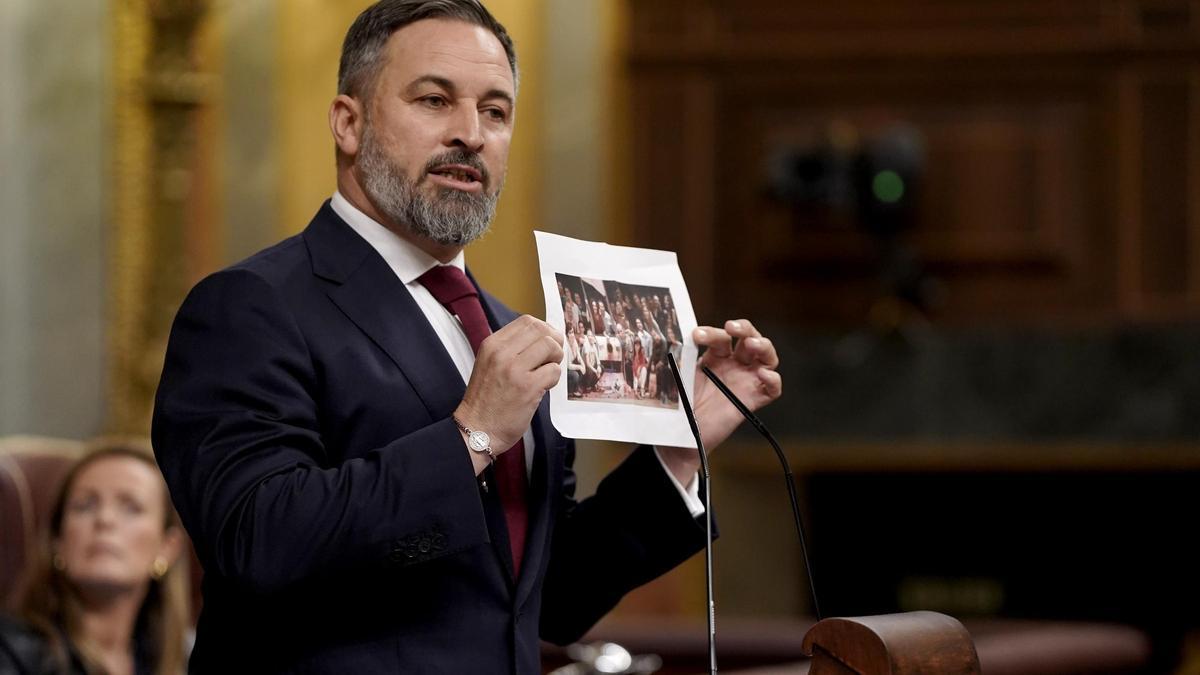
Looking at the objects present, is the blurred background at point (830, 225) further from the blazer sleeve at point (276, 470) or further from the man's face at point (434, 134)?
the blazer sleeve at point (276, 470)

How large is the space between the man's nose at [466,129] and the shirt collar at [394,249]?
0.43 feet

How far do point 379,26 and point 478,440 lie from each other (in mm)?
532

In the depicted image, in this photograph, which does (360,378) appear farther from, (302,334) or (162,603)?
(162,603)

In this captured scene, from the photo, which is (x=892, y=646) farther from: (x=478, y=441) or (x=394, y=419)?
→ (x=394, y=419)

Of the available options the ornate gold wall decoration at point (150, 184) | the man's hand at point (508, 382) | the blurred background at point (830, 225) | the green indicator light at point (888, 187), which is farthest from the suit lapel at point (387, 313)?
the green indicator light at point (888, 187)

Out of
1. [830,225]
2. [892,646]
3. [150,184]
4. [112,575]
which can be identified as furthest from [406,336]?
[830,225]

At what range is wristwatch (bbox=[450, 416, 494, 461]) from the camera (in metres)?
1.67

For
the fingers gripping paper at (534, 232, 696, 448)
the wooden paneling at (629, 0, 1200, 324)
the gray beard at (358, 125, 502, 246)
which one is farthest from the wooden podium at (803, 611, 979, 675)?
the wooden paneling at (629, 0, 1200, 324)

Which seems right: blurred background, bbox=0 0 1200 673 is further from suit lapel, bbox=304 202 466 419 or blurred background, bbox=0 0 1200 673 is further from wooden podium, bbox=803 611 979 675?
wooden podium, bbox=803 611 979 675

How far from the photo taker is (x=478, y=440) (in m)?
1.67

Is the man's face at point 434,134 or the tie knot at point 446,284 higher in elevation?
the man's face at point 434,134

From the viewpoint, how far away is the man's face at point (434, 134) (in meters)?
1.85

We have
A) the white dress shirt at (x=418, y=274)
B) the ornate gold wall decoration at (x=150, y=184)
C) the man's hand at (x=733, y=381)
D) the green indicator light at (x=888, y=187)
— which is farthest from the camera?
the green indicator light at (x=888, y=187)

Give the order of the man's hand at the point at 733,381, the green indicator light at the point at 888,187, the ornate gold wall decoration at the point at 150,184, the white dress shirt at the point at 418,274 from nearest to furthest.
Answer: the white dress shirt at the point at 418,274, the man's hand at the point at 733,381, the ornate gold wall decoration at the point at 150,184, the green indicator light at the point at 888,187
